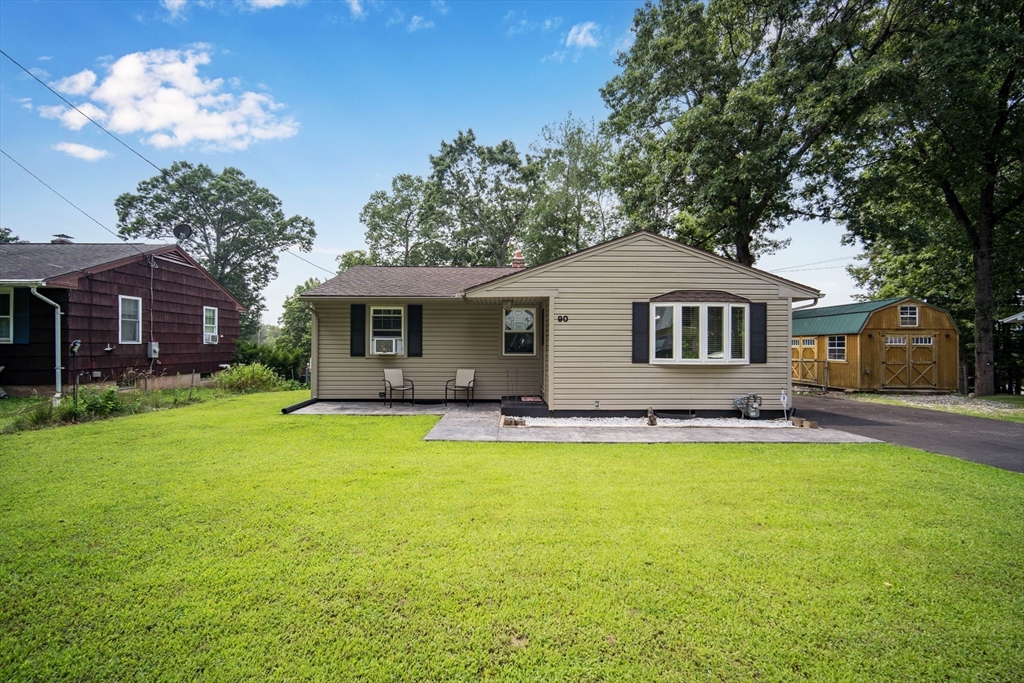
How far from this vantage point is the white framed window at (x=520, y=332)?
36.8ft

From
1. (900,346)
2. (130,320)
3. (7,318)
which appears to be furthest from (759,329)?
(7,318)

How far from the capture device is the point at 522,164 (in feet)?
92.2

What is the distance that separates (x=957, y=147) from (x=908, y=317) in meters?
5.26

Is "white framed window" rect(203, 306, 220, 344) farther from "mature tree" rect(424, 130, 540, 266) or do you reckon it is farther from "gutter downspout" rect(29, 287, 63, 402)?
"mature tree" rect(424, 130, 540, 266)

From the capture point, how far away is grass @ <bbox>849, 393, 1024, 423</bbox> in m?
10.3

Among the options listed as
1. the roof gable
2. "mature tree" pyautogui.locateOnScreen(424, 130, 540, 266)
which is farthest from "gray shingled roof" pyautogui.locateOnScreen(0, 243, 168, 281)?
"mature tree" pyautogui.locateOnScreen(424, 130, 540, 266)

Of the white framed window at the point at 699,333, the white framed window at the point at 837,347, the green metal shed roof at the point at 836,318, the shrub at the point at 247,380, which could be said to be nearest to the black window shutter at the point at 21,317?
the shrub at the point at 247,380

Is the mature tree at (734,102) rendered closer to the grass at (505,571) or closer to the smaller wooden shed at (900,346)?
the smaller wooden shed at (900,346)

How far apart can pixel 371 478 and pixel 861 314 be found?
16.7m

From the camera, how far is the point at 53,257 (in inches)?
494

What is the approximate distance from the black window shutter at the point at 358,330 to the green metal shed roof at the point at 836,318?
1552 cm

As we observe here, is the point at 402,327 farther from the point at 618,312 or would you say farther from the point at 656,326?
the point at 656,326

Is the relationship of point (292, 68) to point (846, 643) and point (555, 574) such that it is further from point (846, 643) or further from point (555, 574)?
point (846, 643)

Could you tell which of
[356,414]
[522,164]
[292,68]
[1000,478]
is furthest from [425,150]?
[1000,478]
